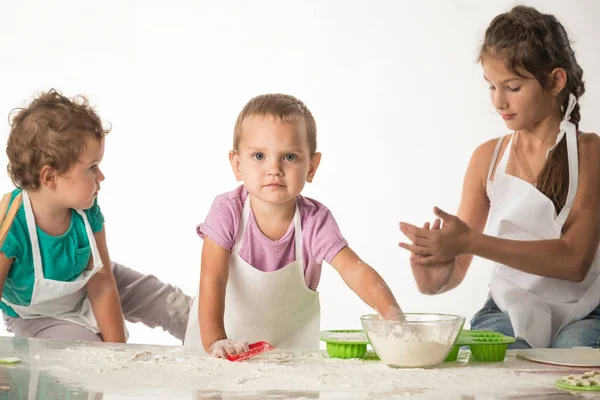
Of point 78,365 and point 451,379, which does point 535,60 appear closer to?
point 451,379

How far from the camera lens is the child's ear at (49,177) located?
1.71 meters

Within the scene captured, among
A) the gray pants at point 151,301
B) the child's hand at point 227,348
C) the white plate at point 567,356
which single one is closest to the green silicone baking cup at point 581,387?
the white plate at point 567,356

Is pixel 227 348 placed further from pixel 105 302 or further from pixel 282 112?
pixel 105 302

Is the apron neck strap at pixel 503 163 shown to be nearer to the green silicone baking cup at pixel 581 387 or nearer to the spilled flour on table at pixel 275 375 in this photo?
the spilled flour on table at pixel 275 375

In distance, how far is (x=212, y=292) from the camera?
1.40 metres

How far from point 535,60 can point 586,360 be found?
2.53 feet

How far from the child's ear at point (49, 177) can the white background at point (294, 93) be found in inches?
95.2

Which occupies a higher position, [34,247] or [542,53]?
[542,53]

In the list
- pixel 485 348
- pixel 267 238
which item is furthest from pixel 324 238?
pixel 485 348

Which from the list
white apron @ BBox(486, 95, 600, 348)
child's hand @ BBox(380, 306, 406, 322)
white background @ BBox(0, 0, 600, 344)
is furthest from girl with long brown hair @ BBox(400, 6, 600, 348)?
white background @ BBox(0, 0, 600, 344)

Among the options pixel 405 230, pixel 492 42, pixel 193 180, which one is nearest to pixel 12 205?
pixel 405 230

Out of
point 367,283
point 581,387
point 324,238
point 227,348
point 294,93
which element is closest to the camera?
point 581,387

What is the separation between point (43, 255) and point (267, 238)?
21.4 inches

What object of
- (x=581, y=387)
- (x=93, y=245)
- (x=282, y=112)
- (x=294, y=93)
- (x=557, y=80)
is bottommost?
(x=581, y=387)
